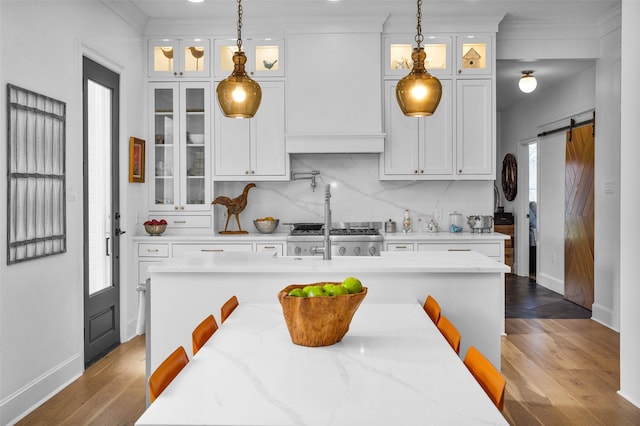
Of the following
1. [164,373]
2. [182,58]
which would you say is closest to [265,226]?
[182,58]

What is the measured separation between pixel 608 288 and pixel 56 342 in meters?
4.85

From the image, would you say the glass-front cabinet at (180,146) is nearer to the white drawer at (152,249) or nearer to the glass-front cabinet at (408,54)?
the white drawer at (152,249)

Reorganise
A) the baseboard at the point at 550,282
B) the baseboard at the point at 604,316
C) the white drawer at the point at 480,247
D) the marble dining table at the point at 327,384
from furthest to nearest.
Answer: the baseboard at the point at 550,282
the baseboard at the point at 604,316
the white drawer at the point at 480,247
the marble dining table at the point at 327,384

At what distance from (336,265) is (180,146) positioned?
289cm

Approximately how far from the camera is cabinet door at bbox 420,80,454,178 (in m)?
5.07

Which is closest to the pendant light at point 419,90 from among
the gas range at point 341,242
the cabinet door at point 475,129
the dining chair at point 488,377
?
the dining chair at point 488,377

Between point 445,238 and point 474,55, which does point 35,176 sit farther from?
point 474,55

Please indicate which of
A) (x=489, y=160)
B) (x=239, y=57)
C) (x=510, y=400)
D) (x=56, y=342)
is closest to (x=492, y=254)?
(x=489, y=160)

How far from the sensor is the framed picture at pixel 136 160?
→ 15.6 feet

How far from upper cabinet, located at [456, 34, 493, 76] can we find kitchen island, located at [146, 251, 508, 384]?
270 cm

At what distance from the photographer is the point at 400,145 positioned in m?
5.07

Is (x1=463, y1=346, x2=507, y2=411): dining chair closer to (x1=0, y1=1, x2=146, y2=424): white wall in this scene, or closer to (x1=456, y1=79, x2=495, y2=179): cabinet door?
(x1=0, y1=1, x2=146, y2=424): white wall

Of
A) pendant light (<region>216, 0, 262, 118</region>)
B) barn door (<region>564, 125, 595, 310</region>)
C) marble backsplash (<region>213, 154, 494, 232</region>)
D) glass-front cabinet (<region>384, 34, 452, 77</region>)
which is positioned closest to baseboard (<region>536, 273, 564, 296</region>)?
barn door (<region>564, 125, 595, 310</region>)

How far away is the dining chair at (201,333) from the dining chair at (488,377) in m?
1.02
